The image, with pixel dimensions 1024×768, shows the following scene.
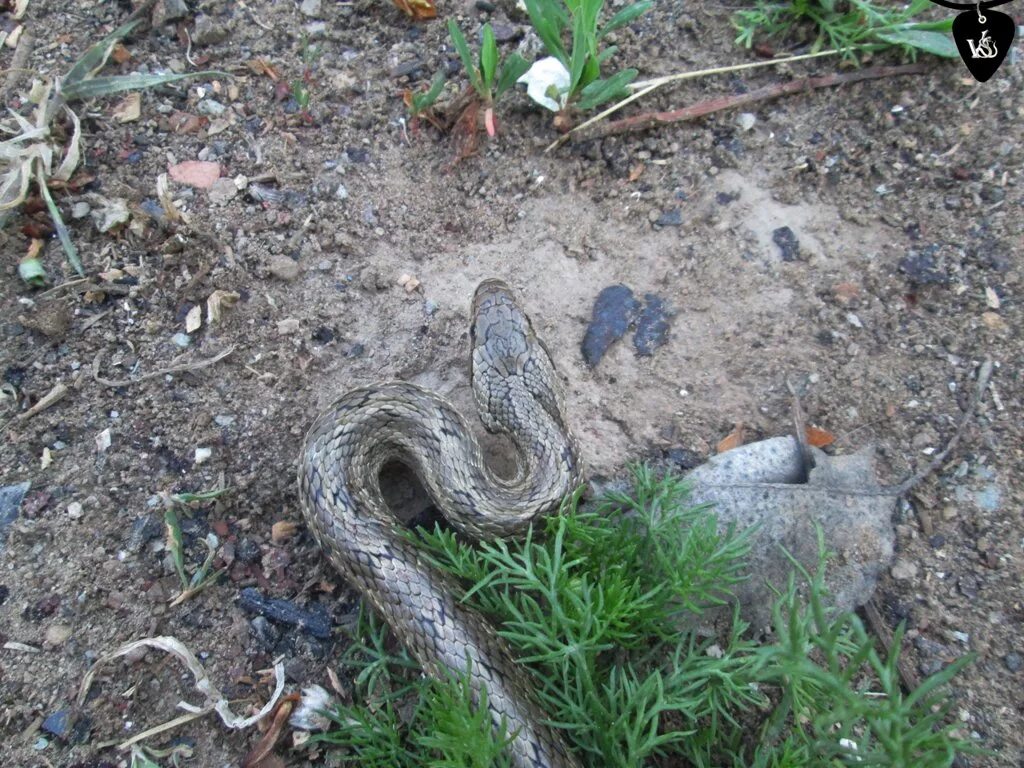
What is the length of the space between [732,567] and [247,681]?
2.42 m

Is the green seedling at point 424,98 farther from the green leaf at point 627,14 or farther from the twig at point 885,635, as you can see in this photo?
the twig at point 885,635

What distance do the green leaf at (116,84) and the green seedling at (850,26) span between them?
3.71 metres

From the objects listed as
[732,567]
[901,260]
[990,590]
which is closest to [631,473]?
[732,567]

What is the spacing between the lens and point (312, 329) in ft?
14.8

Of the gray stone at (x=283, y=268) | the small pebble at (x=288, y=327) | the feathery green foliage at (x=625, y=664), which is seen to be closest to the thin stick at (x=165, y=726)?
the feathery green foliage at (x=625, y=664)

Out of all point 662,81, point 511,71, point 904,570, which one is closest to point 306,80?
point 511,71

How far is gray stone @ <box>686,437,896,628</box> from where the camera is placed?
3762mm

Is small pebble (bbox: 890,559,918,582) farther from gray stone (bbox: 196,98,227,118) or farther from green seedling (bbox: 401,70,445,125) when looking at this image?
gray stone (bbox: 196,98,227,118)

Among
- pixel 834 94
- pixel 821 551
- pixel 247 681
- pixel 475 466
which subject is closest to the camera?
pixel 821 551

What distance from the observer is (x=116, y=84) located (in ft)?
16.2

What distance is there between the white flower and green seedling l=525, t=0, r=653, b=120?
0.02 meters

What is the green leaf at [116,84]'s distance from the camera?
15.9 feet

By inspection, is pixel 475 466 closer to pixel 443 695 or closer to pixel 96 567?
pixel 443 695

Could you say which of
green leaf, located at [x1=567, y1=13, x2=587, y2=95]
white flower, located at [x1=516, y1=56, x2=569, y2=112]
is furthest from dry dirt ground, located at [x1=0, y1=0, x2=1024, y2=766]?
green leaf, located at [x1=567, y1=13, x2=587, y2=95]
